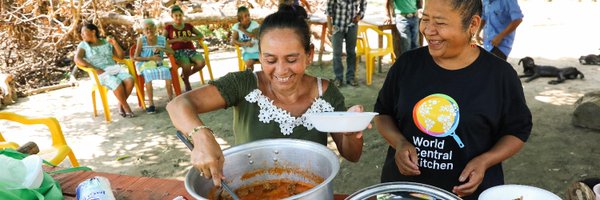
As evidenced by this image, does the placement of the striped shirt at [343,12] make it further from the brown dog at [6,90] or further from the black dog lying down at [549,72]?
the brown dog at [6,90]

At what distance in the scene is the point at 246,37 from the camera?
6.72 meters

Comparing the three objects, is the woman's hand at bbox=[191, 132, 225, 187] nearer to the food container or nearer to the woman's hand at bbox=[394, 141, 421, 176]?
the food container

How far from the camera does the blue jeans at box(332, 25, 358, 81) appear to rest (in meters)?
6.58

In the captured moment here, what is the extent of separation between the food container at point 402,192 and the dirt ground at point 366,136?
135cm

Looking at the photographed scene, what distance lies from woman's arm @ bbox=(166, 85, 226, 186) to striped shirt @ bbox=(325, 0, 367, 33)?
5019 mm

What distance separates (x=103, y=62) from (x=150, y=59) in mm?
615

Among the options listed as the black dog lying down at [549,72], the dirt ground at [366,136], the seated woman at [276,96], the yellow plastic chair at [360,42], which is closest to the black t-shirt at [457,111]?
the seated woman at [276,96]

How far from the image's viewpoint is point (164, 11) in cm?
860

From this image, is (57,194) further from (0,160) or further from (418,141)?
(418,141)

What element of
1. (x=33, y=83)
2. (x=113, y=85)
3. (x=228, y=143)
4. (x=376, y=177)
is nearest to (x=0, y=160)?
(x=376, y=177)

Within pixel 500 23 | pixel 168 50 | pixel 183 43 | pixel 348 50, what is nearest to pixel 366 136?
pixel 500 23

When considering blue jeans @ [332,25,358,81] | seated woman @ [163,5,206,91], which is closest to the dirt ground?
blue jeans @ [332,25,358,81]

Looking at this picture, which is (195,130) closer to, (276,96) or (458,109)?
(276,96)

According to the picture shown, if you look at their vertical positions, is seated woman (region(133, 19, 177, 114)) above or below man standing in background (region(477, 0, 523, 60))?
below
